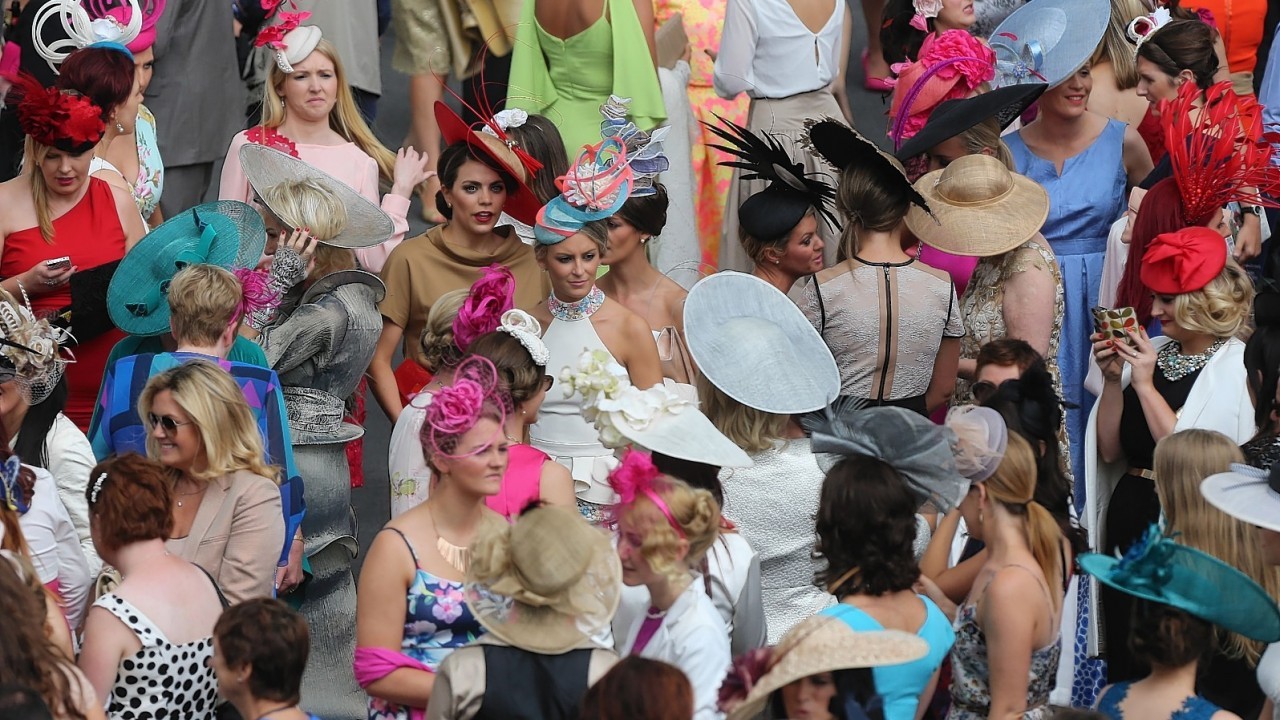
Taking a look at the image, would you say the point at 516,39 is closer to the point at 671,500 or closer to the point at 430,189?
the point at 430,189

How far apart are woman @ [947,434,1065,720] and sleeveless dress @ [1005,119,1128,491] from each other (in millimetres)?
2777

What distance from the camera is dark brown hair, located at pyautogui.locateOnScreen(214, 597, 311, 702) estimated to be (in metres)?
3.58

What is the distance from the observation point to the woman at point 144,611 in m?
3.91

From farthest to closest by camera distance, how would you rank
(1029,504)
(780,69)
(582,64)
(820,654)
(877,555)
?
(780,69), (582,64), (1029,504), (877,555), (820,654)

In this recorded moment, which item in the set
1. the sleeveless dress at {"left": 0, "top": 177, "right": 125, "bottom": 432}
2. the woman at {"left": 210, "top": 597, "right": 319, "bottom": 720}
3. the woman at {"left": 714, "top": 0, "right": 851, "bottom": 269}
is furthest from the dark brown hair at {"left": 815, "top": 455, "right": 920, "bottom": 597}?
the woman at {"left": 714, "top": 0, "right": 851, "bottom": 269}

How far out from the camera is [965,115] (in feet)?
20.4

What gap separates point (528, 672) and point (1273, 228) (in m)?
5.20

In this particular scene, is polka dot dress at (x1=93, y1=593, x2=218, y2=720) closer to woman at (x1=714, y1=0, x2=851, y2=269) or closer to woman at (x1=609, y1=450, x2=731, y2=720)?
woman at (x1=609, y1=450, x2=731, y2=720)

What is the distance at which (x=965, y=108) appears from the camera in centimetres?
625

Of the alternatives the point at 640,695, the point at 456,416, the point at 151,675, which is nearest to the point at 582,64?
the point at 456,416

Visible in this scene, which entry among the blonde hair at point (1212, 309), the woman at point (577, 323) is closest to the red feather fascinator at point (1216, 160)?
the blonde hair at point (1212, 309)

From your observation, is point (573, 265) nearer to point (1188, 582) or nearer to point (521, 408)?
point (521, 408)

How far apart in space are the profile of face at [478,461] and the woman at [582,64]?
3.55 meters

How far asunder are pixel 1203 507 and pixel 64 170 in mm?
4026
